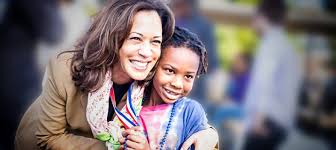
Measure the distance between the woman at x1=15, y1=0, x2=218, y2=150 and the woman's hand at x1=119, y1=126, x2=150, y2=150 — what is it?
6cm

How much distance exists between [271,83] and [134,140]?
256 cm

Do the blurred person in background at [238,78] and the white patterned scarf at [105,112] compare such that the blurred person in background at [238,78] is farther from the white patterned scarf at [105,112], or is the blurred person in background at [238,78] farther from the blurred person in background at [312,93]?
the white patterned scarf at [105,112]

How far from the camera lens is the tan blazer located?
1.27 m

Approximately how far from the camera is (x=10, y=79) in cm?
296

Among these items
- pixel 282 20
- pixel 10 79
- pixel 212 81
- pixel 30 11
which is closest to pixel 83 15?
pixel 30 11

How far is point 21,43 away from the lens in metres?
2.76

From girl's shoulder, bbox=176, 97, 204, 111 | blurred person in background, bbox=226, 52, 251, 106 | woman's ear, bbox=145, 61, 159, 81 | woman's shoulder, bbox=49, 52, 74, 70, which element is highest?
woman's shoulder, bbox=49, 52, 74, 70

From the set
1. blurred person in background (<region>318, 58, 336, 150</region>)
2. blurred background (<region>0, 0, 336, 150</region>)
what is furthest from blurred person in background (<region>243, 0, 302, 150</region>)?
blurred person in background (<region>318, 58, 336, 150</region>)

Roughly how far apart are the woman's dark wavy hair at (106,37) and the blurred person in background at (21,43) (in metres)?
1.28

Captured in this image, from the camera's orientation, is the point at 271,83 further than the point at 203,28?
Yes

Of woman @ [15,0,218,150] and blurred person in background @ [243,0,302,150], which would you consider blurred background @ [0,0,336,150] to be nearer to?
blurred person in background @ [243,0,302,150]

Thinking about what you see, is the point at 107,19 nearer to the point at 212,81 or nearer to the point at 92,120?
the point at 92,120

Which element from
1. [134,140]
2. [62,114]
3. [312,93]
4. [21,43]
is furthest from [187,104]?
[312,93]

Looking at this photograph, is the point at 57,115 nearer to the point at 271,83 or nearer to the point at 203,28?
the point at 203,28
